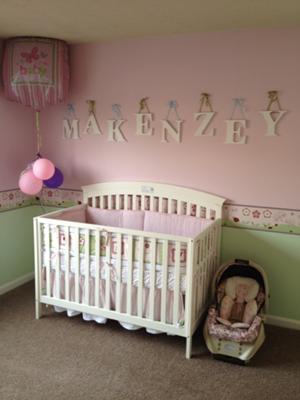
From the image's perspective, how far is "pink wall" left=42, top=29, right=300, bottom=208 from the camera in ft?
9.73

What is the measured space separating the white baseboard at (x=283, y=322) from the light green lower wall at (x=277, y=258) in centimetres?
2

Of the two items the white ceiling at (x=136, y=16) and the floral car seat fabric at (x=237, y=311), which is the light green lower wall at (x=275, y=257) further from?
the white ceiling at (x=136, y=16)

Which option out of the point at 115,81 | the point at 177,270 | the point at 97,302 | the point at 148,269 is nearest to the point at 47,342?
the point at 97,302

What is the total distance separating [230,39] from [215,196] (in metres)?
1.20

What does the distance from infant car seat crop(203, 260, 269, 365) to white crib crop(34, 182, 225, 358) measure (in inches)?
4.8

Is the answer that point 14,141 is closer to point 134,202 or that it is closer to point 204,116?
point 134,202

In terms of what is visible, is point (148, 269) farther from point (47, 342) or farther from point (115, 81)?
point (115, 81)

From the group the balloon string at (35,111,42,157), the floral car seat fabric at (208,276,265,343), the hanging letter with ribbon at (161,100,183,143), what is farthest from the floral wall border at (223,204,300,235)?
the balloon string at (35,111,42,157)

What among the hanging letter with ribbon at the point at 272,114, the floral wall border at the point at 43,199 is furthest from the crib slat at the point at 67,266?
the hanging letter with ribbon at the point at 272,114

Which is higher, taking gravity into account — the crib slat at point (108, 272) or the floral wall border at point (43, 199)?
the floral wall border at point (43, 199)

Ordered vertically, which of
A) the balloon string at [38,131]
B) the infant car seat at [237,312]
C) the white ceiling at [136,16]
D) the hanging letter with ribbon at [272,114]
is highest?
the white ceiling at [136,16]

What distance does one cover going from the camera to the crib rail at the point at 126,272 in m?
2.72

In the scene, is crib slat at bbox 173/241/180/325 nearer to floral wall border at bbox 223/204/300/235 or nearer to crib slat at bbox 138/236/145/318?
crib slat at bbox 138/236/145/318

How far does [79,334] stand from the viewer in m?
2.99
